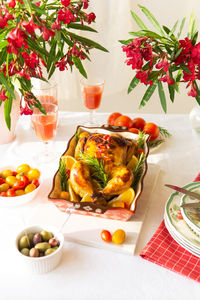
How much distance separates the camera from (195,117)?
1620 mm

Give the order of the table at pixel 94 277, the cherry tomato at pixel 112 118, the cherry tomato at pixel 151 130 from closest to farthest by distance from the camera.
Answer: the table at pixel 94 277 < the cherry tomato at pixel 151 130 < the cherry tomato at pixel 112 118

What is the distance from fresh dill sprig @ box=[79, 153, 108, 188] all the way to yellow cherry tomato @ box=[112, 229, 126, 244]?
17 centimetres

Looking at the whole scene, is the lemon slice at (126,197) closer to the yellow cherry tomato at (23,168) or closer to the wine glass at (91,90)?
the yellow cherry tomato at (23,168)

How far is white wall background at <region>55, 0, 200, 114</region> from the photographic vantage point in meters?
2.54

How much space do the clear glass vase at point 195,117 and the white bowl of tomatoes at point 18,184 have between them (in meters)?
0.73

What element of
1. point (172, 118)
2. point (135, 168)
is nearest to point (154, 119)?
point (172, 118)

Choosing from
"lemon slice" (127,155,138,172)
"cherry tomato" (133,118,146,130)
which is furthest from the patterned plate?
"cherry tomato" (133,118,146,130)

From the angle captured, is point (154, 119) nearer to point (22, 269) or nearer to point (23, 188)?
point (23, 188)

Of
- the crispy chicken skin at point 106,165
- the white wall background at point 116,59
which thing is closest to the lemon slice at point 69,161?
the crispy chicken skin at point 106,165

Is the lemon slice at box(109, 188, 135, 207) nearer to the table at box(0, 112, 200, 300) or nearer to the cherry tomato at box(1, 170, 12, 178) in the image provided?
the table at box(0, 112, 200, 300)

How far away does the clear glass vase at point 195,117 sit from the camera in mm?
1598

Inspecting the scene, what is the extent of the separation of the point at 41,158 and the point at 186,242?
27.5 inches

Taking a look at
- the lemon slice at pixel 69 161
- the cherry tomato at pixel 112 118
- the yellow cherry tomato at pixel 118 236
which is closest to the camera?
the yellow cherry tomato at pixel 118 236

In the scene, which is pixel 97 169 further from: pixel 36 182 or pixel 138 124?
pixel 138 124
